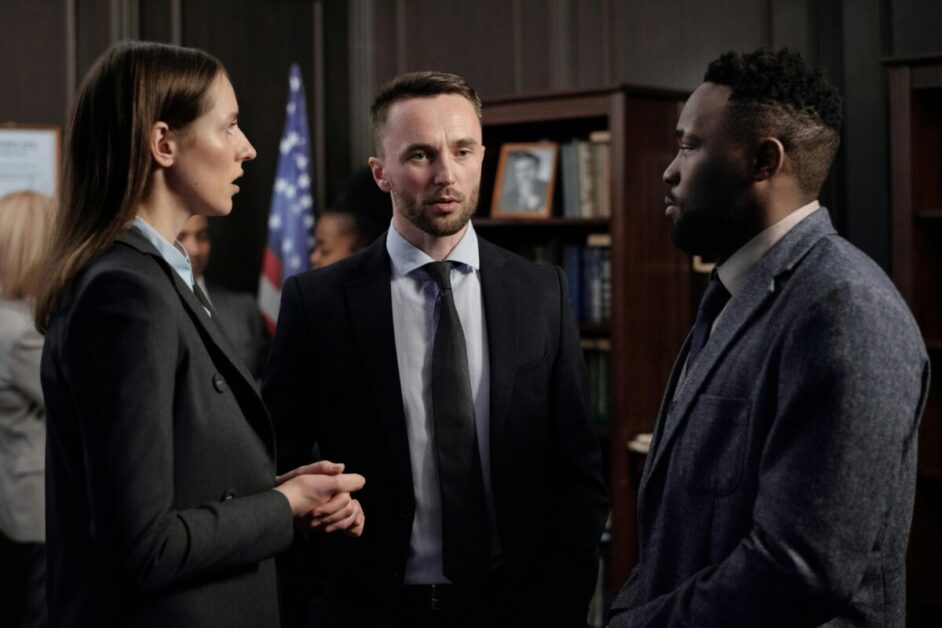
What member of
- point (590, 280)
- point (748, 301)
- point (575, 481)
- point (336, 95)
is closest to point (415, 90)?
point (575, 481)

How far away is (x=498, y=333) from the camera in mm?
2240

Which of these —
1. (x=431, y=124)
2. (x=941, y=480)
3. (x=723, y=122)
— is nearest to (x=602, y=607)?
(x=941, y=480)

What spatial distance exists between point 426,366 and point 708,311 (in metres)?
0.64

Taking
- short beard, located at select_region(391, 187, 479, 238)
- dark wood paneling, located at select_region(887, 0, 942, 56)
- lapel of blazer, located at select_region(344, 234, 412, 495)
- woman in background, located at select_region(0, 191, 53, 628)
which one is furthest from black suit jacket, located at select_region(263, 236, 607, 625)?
dark wood paneling, located at select_region(887, 0, 942, 56)

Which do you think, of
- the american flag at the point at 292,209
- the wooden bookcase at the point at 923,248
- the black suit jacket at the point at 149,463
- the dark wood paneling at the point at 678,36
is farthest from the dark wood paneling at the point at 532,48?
the black suit jacket at the point at 149,463

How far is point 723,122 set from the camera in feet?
5.48

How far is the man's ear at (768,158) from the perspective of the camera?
163 cm

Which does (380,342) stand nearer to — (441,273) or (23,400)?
(441,273)

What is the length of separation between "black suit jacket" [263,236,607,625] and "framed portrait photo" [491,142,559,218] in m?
2.12

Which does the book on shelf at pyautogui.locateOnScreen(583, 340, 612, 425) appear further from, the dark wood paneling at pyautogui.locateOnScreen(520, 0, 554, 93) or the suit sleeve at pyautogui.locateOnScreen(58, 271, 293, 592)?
the suit sleeve at pyautogui.locateOnScreen(58, 271, 293, 592)

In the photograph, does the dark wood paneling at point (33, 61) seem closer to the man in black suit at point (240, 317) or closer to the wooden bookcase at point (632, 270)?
the man in black suit at point (240, 317)

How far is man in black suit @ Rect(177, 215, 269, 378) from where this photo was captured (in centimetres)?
498

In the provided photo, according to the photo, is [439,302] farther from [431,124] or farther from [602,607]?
[602,607]

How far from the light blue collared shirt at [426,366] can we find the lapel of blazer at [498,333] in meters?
0.03
